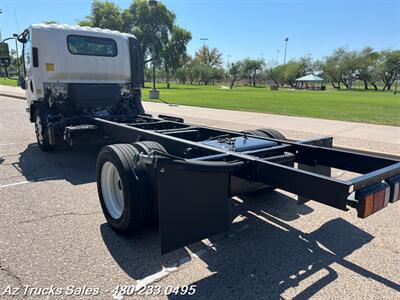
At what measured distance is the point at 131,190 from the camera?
3.29 metres

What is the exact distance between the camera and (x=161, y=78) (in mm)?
106938

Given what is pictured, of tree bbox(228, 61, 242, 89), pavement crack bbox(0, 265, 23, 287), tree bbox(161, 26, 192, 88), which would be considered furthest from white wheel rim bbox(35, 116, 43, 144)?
tree bbox(228, 61, 242, 89)

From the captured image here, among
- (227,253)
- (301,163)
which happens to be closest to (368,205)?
(227,253)

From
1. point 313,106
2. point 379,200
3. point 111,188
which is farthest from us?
point 313,106

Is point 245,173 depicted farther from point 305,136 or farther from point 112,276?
point 305,136

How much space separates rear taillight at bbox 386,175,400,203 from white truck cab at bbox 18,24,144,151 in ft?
17.8

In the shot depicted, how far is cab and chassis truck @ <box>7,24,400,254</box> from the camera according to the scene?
2660mm

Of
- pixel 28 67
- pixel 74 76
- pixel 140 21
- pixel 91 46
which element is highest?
pixel 140 21

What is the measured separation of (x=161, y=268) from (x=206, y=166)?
1082mm

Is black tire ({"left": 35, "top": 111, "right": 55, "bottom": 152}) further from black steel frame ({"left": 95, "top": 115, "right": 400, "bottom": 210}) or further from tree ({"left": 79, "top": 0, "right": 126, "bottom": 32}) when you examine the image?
tree ({"left": 79, "top": 0, "right": 126, "bottom": 32})

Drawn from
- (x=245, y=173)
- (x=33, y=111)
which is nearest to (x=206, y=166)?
(x=245, y=173)

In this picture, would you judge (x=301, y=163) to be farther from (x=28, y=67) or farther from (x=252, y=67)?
(x=252, y=67)

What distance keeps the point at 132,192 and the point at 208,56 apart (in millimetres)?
117062

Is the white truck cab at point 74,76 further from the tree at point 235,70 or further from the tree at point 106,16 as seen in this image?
the tree at point 235,70
